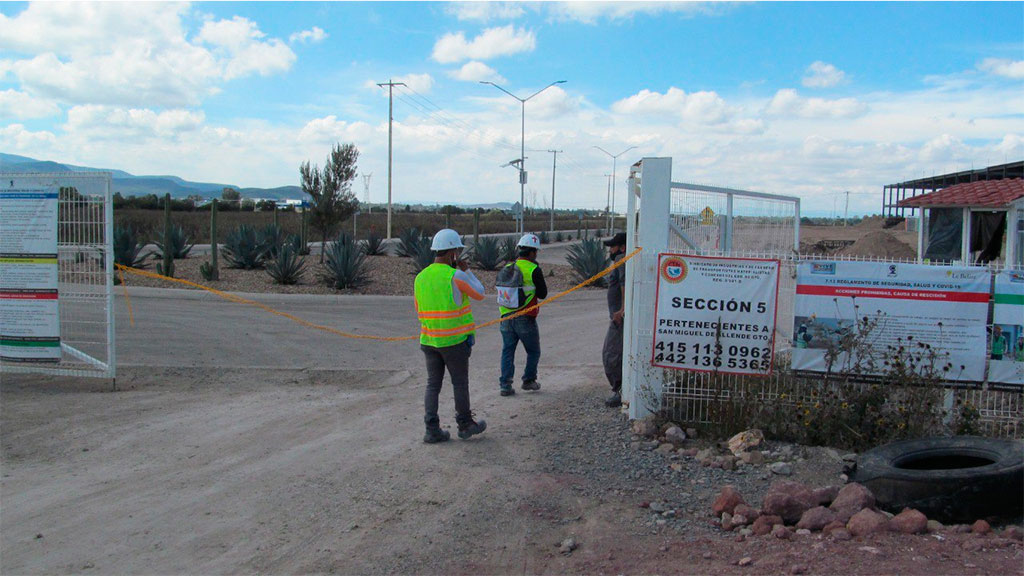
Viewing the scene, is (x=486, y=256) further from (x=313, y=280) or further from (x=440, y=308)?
(x=440, y=308)

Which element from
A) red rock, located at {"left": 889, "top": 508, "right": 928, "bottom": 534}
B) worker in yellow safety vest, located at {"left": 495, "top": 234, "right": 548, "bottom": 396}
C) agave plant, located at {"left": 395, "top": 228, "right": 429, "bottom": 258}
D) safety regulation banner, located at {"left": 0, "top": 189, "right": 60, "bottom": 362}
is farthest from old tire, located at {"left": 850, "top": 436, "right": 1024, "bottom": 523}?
agave plant, located at {"left": 395, "top": 228, "right": 429, "bottom": 258}

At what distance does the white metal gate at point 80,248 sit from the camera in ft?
27.5

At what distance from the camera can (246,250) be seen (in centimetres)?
2083

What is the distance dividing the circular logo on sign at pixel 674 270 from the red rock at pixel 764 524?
2.40 metres

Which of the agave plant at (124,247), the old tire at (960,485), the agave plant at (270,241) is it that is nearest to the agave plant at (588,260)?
the agave plant at (270,241)

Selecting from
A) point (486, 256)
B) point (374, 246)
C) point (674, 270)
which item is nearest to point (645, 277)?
point (674, 270)

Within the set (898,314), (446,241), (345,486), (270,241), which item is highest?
(446,241)

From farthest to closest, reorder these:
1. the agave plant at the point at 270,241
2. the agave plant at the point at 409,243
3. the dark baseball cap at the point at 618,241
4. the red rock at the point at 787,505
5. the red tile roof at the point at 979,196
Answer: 1. the agave plant at the point at 409,243
2. the agave plant at the point at 270,241
3. the red tile roof at the point at 979,196
4. the dark baseball cap at the point at 618,241
5. the red rock at the point at 787,505

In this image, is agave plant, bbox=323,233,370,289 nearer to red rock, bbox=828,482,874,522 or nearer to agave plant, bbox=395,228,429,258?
agave plant, bbox=395,228,429,258

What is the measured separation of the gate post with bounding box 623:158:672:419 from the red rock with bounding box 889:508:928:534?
8.38ft

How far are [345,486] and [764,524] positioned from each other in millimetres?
2832

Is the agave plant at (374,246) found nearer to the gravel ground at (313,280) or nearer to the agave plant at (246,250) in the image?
the gravel ground at (313,280)

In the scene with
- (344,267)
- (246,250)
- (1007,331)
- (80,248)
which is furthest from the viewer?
(246,250)

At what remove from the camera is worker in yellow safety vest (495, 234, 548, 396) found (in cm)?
823
